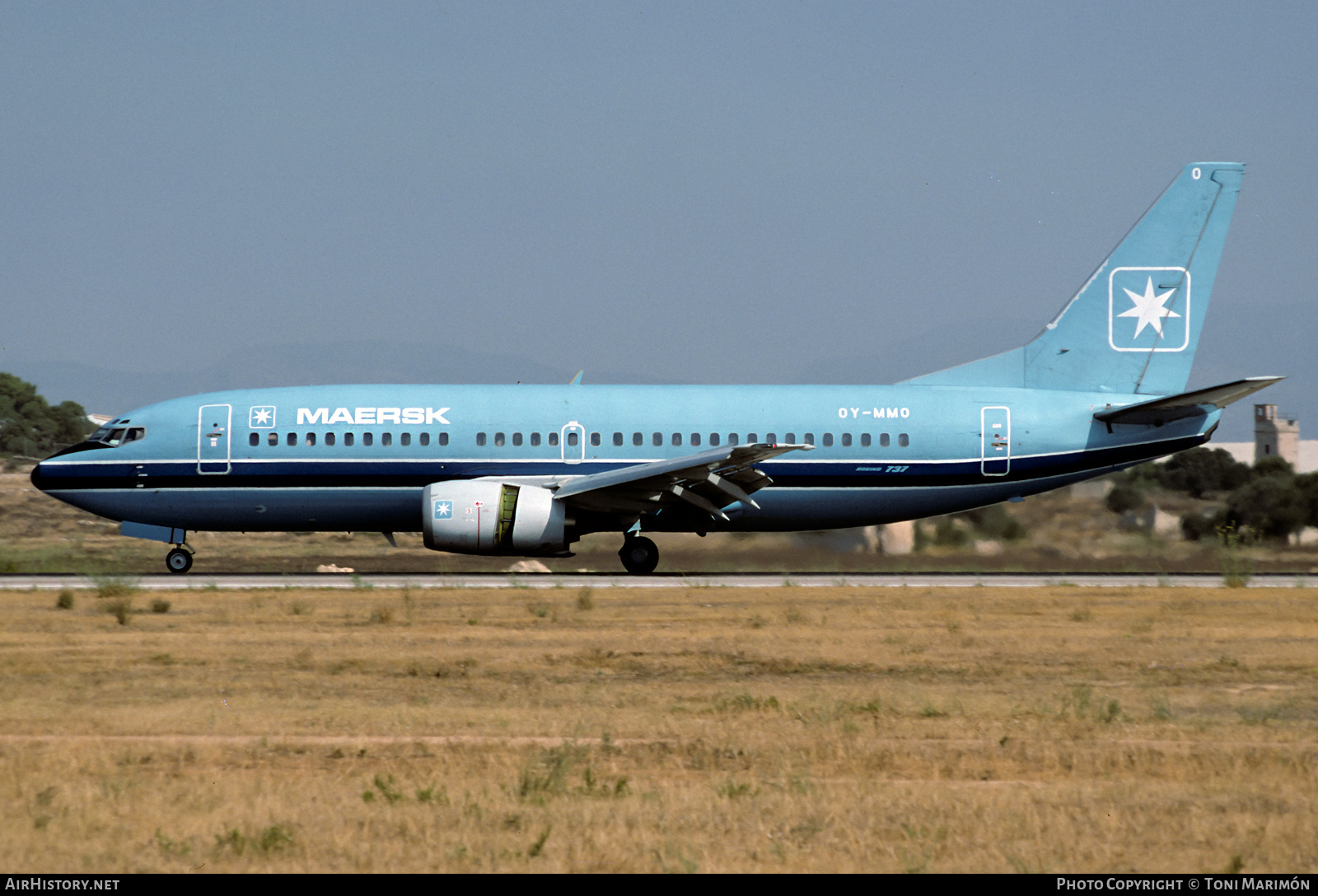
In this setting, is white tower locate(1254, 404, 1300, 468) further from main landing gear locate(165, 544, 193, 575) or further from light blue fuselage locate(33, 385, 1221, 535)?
main landing gear locate(165, 544, 193, 575)

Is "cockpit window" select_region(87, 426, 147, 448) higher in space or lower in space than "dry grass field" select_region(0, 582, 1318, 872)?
higher

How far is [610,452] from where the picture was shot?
94.7 ft

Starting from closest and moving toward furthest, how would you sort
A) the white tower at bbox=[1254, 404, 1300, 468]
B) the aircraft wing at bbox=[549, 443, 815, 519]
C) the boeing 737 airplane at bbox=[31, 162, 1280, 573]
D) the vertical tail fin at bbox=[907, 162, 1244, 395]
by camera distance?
the aircraft wing at bbox=[549, 443, 815, 519], the boeing 737 airplane at bbox=[31, 162, 1280, 573], the vertical tail fin at bbox=[907, 162, 1244, 395], the white tower at bbox=[1254, 404, 1300, 468]

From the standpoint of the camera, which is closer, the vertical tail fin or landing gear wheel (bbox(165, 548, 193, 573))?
landing gear wheel (bbox(165, 548, 193, 573))

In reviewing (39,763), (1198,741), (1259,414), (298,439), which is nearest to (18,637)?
(39,763)

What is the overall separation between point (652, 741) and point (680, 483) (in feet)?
53.9

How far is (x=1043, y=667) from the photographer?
642 inches

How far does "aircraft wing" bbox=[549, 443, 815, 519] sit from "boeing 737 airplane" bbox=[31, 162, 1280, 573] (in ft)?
0.22

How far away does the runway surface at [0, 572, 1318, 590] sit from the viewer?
26.1 meters

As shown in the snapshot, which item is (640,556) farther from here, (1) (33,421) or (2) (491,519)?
(1) (33,421)

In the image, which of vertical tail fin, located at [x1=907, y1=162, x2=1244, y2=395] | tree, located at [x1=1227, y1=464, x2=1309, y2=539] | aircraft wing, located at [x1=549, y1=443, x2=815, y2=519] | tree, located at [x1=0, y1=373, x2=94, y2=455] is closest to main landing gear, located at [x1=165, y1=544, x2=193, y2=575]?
aircraft wing, located at [x1=549, y1=443, x2=815, y2=519]

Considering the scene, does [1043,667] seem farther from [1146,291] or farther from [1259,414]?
[1259,414]

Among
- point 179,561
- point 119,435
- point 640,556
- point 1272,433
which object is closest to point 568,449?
point 640,556

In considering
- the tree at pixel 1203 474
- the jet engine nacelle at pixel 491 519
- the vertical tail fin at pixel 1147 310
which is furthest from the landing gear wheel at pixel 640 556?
the tree at pixel 1203 474
